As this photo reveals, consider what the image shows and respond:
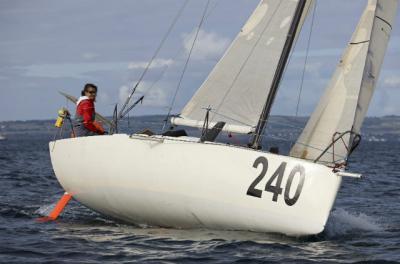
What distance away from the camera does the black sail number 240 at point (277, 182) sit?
10.0m

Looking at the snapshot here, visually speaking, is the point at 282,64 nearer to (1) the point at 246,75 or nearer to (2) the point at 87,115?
(1) the point at 246,75

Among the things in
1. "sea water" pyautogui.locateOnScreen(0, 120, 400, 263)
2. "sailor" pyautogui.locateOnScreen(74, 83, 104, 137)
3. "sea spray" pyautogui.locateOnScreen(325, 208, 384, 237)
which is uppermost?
"sailor" pyautogui.locateOnScreen(74, 83, 104, 137)

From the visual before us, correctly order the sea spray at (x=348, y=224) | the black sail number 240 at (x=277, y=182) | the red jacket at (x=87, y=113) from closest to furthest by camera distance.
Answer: the black sail number 240 at (x=277, y=182), the sea spray at (x=348, y=224), the red jacket at (x=87, y=113)

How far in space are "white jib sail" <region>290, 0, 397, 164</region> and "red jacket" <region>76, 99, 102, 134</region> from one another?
2963mm

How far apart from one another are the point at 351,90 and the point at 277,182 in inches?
72.5

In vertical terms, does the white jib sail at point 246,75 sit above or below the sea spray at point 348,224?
above

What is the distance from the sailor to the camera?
11.9m

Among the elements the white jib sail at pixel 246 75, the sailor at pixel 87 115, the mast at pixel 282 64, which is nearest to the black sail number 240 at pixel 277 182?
the mast at pixel 282 64

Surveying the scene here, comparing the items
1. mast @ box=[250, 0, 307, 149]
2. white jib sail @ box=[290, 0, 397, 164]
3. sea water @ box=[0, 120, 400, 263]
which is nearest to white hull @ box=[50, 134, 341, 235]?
sea water @ box=[0, 120, 400, 263]

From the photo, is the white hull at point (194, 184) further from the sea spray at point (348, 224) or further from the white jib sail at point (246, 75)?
the sea spray at point (348, 224)

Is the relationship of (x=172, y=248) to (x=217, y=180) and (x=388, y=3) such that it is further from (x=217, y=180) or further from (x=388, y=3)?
(x=388, y=3)

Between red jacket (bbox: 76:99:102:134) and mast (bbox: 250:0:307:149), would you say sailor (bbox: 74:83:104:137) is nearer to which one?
red jacket (bbox: 76:99:102:134)

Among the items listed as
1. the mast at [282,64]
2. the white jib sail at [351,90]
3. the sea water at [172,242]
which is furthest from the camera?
the mast at [282,64]

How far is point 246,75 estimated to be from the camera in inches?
463
